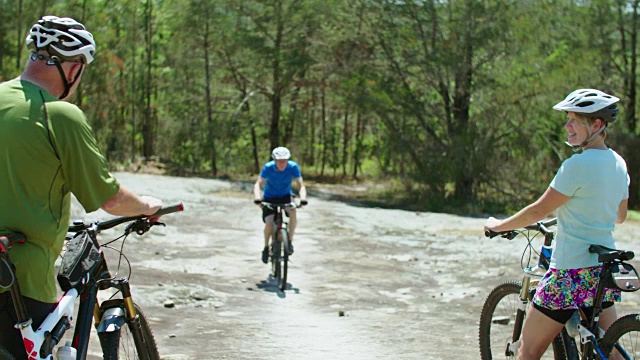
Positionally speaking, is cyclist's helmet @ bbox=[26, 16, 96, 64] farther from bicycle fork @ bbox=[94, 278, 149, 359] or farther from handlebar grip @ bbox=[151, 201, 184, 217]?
bicycle fork @ bbox=[94, 278, 149, 359]

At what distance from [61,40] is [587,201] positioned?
2.57 metres

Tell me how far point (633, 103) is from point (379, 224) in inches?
536

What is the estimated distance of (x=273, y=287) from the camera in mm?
Result: 10109

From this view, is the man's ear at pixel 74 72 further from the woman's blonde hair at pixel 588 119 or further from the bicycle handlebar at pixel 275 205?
the bicycle handlebar at pixel 275 205

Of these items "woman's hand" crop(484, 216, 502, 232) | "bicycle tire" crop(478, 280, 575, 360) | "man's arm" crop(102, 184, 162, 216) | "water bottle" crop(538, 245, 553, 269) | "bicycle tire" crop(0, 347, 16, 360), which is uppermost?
"man's arm" crop(102, 184, 162, 216)

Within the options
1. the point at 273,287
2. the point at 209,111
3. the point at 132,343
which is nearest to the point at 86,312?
the point at 132,343

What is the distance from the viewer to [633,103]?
27.3 metres

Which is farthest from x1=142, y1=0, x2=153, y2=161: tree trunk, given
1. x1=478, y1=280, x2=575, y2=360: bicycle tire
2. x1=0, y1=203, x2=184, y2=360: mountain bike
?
x1=0, y1=203, x2=184, y2=360: mountain bike

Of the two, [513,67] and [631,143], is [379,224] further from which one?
[631,143]

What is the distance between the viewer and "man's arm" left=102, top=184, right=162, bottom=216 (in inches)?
136

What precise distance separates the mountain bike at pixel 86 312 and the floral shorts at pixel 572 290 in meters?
1.90

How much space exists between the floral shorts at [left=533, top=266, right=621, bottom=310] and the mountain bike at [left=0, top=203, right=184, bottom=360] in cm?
190

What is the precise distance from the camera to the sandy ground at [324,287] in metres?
6.97

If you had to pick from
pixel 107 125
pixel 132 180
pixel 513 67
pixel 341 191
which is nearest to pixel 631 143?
pixel 513 67
